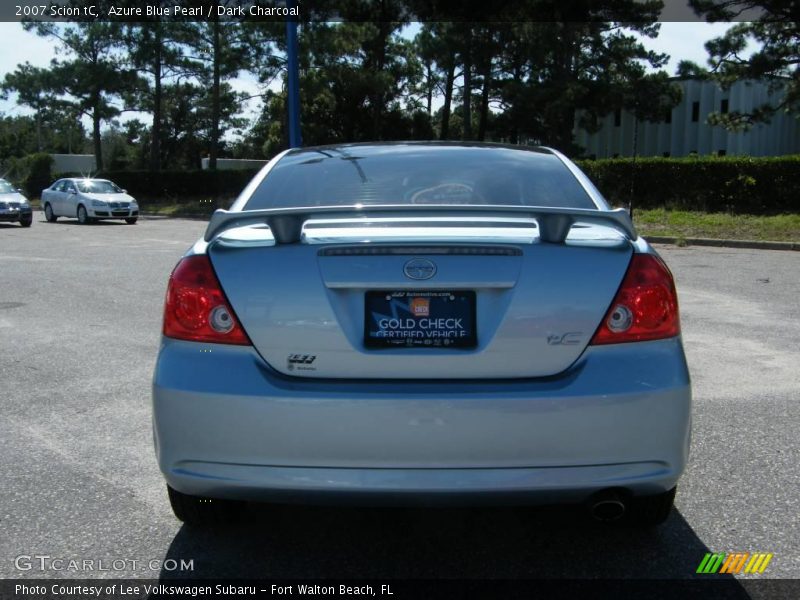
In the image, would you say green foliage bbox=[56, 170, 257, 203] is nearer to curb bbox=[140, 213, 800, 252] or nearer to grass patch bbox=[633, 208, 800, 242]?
grass patch bbox=[633, 208, 800, 242]

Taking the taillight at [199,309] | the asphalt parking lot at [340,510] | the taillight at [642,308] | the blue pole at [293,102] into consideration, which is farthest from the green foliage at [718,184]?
the taillight at [199,309]

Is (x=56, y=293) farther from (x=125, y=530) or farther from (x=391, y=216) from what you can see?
(x=391, y=216)

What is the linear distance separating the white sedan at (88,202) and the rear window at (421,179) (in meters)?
23.0

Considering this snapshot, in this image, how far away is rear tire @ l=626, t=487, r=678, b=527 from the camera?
3076 mm

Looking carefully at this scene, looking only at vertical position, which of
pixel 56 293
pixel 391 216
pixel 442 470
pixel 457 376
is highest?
pixel 391 216

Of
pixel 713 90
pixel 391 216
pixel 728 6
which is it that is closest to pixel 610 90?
pixel 728 6

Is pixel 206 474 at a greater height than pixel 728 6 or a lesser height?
lesser

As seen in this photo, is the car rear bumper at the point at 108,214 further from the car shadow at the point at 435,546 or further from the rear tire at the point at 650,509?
the rear tire at the point at 650,509

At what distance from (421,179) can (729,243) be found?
15402 millimetres

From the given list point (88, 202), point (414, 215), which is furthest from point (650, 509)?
point (88, 202)

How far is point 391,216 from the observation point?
9.72 feet

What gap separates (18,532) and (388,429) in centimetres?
169

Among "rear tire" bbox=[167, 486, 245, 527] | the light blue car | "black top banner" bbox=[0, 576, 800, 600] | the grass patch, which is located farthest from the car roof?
the grass patch

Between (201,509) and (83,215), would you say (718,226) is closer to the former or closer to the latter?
(83,215)
